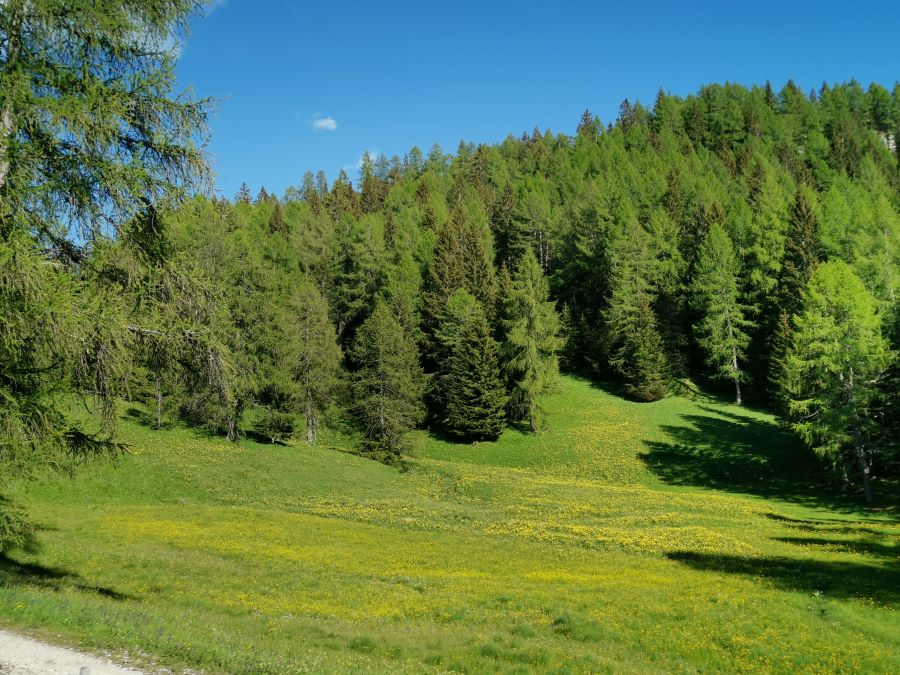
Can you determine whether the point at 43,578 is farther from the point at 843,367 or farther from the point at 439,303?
the point at 439,303

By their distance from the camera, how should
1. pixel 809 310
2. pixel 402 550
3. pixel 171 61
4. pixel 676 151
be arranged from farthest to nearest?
pixel 676 151 → pixel 809 310 → pixel 402 550 → pixel 171 61

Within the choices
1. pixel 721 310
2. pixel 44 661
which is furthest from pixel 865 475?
pixel 44 661

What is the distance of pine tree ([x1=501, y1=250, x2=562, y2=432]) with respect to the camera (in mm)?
56375

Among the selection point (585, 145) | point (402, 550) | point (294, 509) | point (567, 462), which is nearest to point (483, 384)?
point (567, 462)

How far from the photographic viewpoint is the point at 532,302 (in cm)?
5838

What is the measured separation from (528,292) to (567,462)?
18.4 meters

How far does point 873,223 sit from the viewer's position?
58.8 metres

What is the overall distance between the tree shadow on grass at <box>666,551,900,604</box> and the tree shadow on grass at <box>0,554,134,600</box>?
67.0 ft

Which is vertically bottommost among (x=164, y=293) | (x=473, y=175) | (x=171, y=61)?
(x=164, y=293)

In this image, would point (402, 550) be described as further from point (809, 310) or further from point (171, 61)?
point (809, 310)

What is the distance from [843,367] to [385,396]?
112 feet

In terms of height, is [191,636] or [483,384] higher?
[483,384]

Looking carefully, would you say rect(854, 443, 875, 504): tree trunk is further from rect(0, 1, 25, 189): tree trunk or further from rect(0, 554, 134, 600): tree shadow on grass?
rect(0, 1, 25, 189): tree trunk

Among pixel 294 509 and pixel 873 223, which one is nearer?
pixel 294 509
